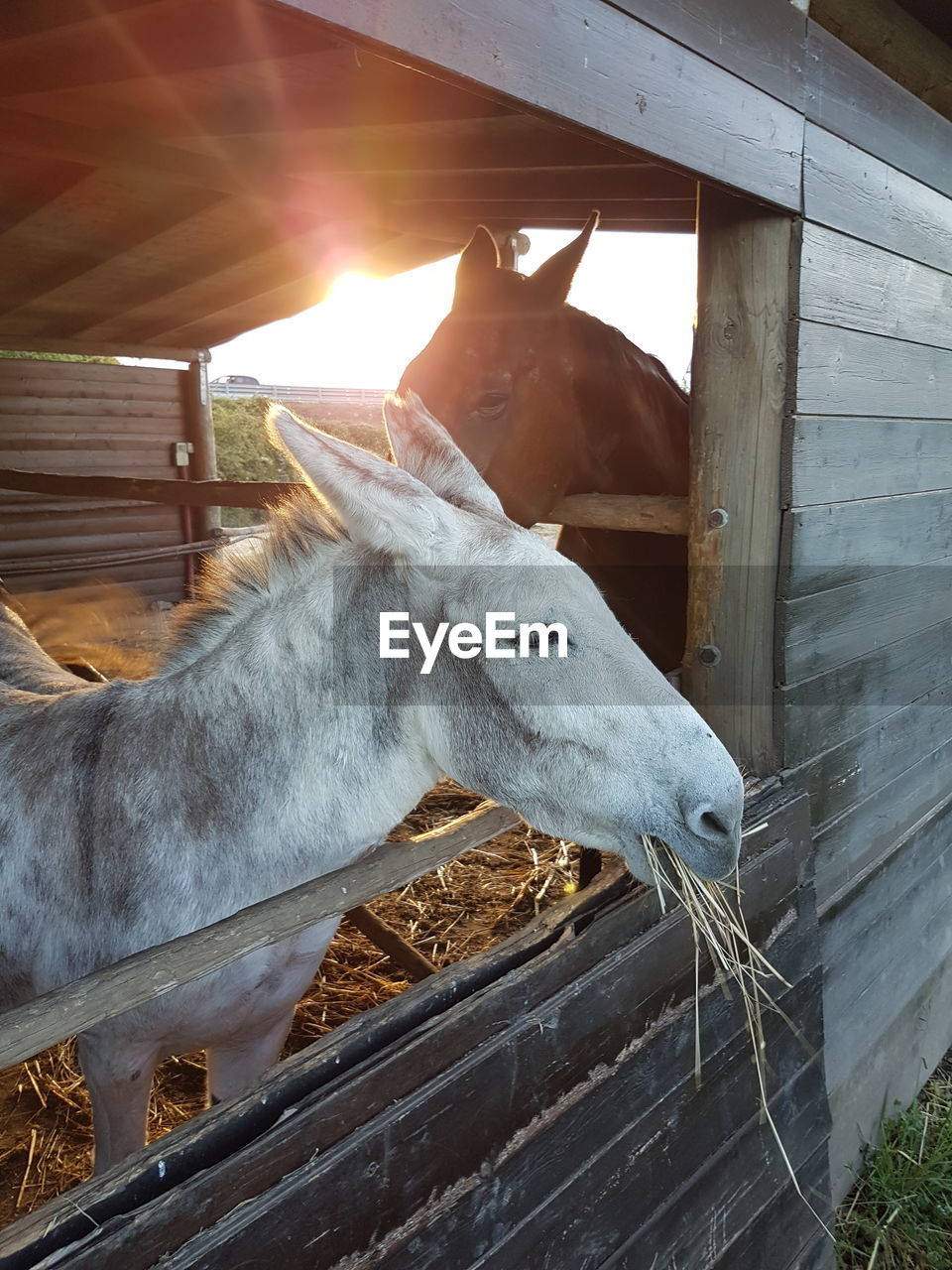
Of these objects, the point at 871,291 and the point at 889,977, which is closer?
the point at 871,291

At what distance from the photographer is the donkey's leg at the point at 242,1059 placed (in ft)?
7.11

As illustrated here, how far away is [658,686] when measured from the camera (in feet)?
5.32

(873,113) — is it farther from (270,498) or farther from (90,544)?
(90,544)

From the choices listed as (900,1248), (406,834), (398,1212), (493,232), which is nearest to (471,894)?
(406,834)

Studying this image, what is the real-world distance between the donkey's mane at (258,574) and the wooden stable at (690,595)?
3.01ft

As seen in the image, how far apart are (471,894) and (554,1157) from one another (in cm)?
245

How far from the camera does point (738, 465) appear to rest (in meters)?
2.23

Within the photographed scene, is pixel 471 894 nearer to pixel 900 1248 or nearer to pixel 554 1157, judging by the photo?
pixel 900 1248

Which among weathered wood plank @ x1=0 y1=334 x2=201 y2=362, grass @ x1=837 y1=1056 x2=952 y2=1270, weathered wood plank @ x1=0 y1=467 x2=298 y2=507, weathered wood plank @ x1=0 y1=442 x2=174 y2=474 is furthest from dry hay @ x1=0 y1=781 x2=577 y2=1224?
weathered wood plank @ x1=0 y1=334 x2=201 y2=362

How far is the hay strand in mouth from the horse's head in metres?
1.68

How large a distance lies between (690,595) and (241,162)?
2902 mm

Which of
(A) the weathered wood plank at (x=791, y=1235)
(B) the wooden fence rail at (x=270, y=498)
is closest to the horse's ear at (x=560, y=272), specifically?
(B) the wooden fence rail at (x=270, y=498)

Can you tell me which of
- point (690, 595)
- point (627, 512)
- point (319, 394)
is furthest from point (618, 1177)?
point (319, 394)

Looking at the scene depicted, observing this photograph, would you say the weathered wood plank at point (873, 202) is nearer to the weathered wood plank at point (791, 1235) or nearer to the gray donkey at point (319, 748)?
the gray donkey at point (319, 748)
